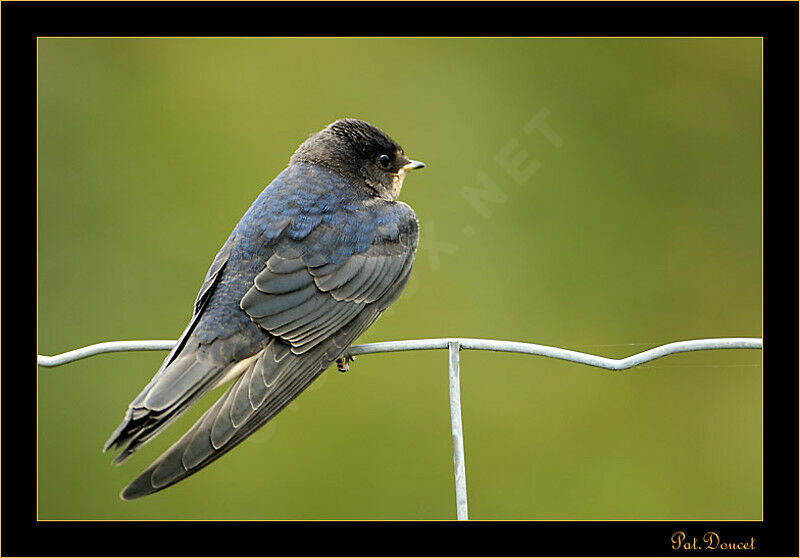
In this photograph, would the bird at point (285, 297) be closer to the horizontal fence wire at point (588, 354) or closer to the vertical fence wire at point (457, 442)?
the horizontal fence wire at point (588, 354)

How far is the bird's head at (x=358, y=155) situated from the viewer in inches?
104

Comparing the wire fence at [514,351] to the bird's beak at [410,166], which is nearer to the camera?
the wire fence at [514,351]

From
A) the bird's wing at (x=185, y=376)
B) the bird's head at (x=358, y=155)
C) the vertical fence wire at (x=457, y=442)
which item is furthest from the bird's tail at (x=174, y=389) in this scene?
the bird's head at (x=358, y=155)

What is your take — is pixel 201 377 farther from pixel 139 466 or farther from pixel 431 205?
pixel 431 205

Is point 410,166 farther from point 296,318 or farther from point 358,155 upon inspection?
point 296,318

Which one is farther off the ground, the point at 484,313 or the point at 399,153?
the point at 399,153

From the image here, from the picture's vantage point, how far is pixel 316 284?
2.27m

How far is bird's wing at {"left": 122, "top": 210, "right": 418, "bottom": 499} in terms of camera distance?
6.15 feet

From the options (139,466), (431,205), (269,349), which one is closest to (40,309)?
(139,466)

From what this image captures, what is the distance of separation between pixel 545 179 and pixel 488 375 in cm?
85

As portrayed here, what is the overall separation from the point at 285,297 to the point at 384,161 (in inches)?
26.8

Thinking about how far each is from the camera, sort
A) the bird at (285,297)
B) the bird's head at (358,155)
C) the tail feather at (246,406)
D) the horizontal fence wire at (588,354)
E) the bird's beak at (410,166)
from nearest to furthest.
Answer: the horizontal fence wire at (588,354)
the tail feather at (246,406)
the bird at (285,297)
the bird's head at (358,155)
the bird's beak at (410,166)

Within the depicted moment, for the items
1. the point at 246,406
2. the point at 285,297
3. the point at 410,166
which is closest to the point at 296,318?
the point at 285,297

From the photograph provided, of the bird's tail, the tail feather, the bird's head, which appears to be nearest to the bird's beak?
the bird's head
